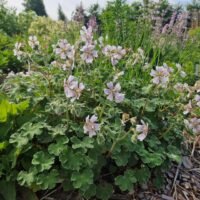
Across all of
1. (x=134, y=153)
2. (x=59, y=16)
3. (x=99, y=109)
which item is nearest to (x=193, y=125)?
(x=134, y=153)

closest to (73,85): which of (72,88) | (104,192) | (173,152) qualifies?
(72,88)

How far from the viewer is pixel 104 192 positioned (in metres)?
2.04

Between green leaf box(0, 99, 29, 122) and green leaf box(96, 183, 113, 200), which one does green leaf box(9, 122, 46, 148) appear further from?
green leaf box(96, 183, 113, 200)

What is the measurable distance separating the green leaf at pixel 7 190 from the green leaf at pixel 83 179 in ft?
1.04

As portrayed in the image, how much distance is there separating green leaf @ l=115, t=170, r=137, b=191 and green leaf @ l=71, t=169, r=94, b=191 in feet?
0.48

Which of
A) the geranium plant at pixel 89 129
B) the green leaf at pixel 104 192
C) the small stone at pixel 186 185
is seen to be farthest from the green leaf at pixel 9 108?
the small stone at pixel 186 185

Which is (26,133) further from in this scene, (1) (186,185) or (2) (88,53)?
(1) (186,185)

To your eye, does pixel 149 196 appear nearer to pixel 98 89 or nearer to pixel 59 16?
pixel 98 89

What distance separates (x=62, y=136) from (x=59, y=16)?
19107 mm

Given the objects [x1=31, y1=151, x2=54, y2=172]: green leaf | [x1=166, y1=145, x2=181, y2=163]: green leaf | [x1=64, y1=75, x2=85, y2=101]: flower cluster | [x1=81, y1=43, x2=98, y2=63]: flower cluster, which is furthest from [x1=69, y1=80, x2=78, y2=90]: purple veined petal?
[x1=166, y1=145, x2=181, y2=163]: green leaf

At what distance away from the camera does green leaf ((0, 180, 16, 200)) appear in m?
2.04

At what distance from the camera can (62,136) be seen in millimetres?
2041

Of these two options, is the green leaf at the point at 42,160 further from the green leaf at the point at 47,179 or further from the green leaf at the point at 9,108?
the green leaf at the point at 9,108

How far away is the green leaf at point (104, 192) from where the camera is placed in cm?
204
